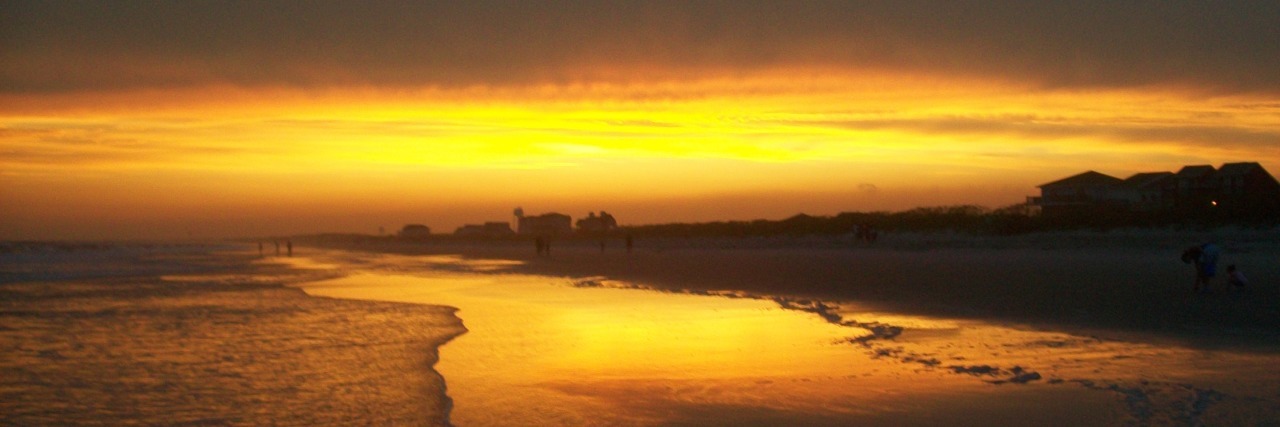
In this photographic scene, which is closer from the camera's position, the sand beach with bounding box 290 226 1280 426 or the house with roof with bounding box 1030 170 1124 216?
the sand beach with bounding box 290 226 1280 426

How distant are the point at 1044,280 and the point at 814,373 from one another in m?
13.0

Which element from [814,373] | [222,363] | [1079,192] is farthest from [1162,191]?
[222,363]

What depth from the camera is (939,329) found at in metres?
14.0

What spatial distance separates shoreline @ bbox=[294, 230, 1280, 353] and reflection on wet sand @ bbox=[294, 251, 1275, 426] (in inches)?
50.9

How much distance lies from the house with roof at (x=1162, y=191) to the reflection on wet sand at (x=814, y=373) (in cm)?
3832

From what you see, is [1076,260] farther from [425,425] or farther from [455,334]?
[425,425]

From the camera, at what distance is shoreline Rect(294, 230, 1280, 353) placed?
1352cm

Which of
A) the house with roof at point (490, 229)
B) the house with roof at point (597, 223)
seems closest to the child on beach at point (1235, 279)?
the house with roof at point (597, 223)

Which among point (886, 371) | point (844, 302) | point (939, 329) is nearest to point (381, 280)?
point (844, 302)

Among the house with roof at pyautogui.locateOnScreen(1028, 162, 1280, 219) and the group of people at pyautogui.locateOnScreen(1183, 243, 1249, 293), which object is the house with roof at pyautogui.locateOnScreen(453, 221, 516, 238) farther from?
the group of people at pyautogui.locateOnScreen(1183, 243, 1249, 293)

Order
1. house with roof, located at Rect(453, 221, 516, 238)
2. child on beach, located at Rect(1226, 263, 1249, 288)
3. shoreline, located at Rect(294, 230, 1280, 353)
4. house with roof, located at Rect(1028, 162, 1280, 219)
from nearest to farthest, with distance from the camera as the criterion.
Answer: shoreline, located at Rect(294, 230, 1280, 353) < child on beach, located at Rect(1226, 263, 1249, 288) < house with roof, located at Rect(1028, 162, 1280, 219) < house with roof, located at Rect(453, 221, 516, 238)

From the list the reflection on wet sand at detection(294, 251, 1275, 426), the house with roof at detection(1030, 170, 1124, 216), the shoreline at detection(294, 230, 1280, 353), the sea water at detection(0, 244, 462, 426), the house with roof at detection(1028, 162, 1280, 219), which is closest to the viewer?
the reflection on wet sand at detection(294, 251, 1275, 426)

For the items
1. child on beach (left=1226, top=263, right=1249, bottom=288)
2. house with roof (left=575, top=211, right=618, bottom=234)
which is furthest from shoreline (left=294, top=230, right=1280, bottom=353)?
house with roof (left=575, top=211, right=618, bottom=234)

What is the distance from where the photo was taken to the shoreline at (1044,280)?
13.5m
